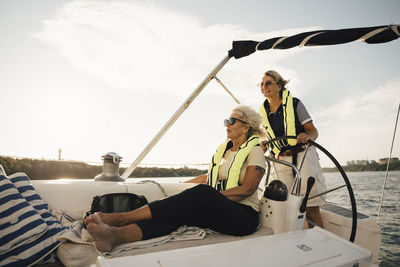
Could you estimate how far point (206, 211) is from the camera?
148cm

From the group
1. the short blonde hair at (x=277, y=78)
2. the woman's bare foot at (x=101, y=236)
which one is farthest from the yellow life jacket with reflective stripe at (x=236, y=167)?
the woman's bare foot at (x=101, y=236)

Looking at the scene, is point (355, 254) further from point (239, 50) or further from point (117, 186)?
point (239, 50)

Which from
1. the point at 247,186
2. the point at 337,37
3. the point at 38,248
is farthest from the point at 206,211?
the point at 337,37

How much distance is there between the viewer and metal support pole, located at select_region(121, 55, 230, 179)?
2.61 meters

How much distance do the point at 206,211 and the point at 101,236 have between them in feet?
1.94

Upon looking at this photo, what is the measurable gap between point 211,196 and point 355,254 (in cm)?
74

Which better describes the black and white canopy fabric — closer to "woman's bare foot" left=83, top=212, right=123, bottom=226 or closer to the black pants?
the black pants

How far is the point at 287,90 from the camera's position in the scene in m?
2.24

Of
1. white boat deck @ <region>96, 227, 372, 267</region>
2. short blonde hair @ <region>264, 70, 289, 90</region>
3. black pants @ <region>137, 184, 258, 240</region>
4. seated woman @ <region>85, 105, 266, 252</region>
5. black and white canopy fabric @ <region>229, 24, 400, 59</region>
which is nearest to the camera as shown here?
white boat deck @ <region>96, 227, 372, 267</region>

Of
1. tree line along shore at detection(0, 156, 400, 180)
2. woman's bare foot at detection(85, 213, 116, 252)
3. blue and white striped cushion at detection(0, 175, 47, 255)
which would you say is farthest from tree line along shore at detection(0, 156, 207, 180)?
woman's bare foot at detection(85, 213, 116, 252)

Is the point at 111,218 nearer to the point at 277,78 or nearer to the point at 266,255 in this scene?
the point at 266,255

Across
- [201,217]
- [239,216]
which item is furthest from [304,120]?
[201,217]

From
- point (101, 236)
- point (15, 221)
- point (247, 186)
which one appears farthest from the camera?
point (247, 186)

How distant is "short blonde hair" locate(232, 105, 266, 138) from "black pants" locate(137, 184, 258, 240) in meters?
0.76
